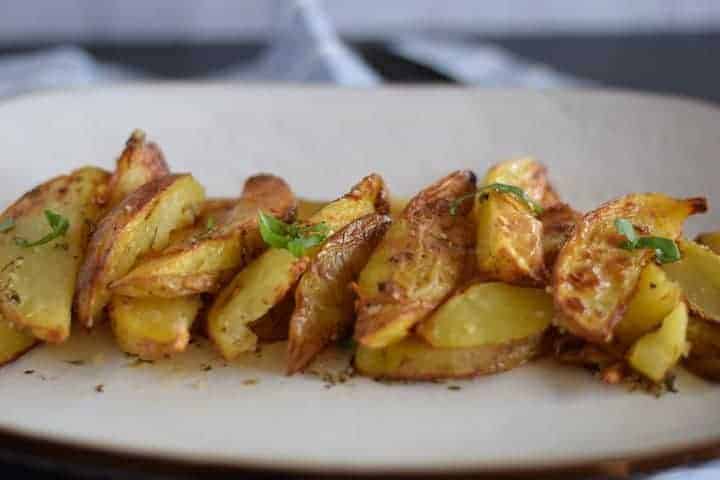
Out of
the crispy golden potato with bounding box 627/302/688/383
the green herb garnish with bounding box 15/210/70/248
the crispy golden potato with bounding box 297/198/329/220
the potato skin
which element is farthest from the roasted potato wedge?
the green herb garnish with bounding box 15/210/70/248

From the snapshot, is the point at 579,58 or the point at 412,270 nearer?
the point at 412,270

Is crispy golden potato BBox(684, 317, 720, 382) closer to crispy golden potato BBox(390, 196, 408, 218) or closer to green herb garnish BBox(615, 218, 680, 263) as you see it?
green herb garnish BBox(615, 218, 680, 263)

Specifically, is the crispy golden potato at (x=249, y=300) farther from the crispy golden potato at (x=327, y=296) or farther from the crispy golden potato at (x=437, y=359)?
the crispy golden potato at (x=437, y=359)

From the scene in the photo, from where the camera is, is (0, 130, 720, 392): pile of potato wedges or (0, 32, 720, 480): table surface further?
(0, 32, 720, 480): table surface

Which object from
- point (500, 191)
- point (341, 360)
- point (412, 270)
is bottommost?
point (341, 360)

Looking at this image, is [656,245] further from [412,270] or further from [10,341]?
[10,341]

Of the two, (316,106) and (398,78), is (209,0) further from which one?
(316,106)

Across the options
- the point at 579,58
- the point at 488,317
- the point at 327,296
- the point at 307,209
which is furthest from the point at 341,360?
the point at 579,58
